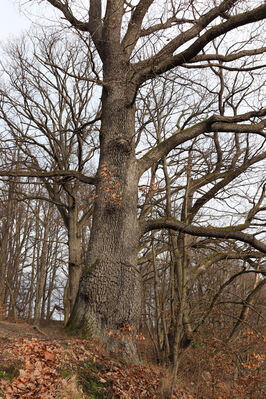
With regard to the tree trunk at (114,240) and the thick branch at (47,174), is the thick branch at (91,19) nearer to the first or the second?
the tree trunk at (114,240)

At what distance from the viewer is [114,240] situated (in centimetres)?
569

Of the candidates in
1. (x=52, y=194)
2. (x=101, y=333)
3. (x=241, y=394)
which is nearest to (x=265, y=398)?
(x=241, y=394)

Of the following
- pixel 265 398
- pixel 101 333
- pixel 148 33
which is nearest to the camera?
pixel 101 333

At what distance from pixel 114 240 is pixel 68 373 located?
2.29m

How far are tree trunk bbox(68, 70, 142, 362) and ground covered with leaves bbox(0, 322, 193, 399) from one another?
389 millimetres

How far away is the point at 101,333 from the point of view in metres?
5.13

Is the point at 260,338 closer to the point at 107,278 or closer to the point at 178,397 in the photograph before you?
the point at 178,397

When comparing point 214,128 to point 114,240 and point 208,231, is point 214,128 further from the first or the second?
point 114,240

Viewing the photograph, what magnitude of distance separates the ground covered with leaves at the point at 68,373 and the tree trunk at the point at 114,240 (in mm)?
389

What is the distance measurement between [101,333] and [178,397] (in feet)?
4.57

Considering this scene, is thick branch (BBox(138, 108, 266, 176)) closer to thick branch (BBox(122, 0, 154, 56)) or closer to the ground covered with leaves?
thick branch (BBox(122, 0, 154, 56))

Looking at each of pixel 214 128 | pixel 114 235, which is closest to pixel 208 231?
pixel 114 235

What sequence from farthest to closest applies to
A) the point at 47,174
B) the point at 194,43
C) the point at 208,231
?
the point at 47,174 → the point at 208,231 → the point at 194,43

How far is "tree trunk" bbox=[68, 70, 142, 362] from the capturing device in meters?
5.25
